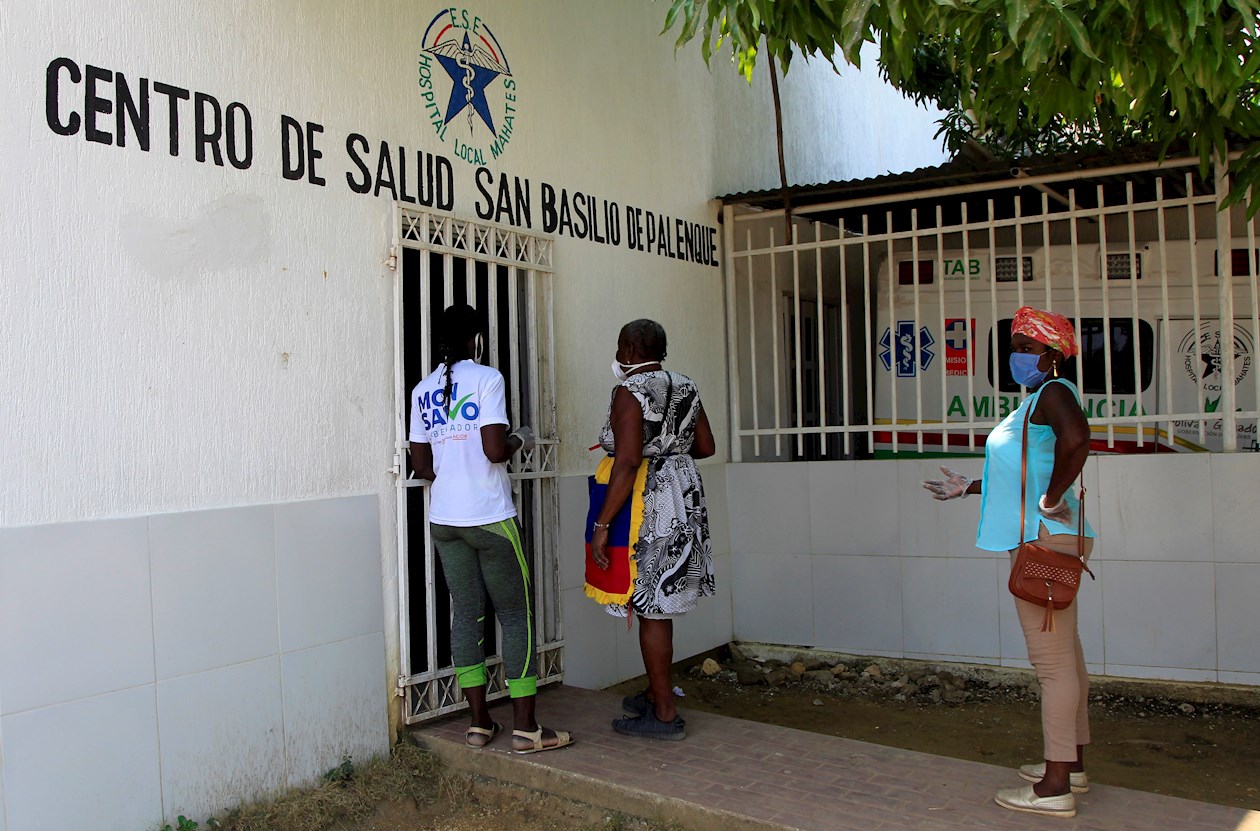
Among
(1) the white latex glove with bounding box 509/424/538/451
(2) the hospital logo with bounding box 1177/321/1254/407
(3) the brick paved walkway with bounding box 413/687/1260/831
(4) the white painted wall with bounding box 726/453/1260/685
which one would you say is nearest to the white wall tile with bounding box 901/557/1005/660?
(4) the white painted wall with bounding box 726/453/1260/685

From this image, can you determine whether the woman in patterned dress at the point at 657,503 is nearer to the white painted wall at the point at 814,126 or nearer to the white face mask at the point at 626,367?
the white face mask at the point at 626,367

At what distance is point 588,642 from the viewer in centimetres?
508

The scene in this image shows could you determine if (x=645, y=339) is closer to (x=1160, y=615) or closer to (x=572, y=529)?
(x=572, y=529)

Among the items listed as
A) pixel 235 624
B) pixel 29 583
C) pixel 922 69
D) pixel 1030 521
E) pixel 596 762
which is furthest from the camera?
pixel 922 69

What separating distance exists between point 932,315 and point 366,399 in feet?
11.9

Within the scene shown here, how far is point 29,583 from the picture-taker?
2955 millimetres

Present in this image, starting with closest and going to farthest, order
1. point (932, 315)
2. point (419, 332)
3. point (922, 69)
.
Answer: point (419, 332) → point (932, 315) → point (922, 69)

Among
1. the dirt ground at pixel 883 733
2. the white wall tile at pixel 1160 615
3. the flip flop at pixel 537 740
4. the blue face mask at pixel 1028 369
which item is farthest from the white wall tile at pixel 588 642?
the white wall tile at pixel 1160 615

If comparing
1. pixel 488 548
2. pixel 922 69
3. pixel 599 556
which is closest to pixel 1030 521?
pixel 599 556

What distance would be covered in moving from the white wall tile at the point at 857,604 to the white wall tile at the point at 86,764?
3865 millimetres

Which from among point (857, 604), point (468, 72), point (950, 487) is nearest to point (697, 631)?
point (857, 604)

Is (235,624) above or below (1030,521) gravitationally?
below

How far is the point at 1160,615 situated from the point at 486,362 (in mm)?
3589

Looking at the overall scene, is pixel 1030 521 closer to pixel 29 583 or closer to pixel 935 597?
pixel 935 597
